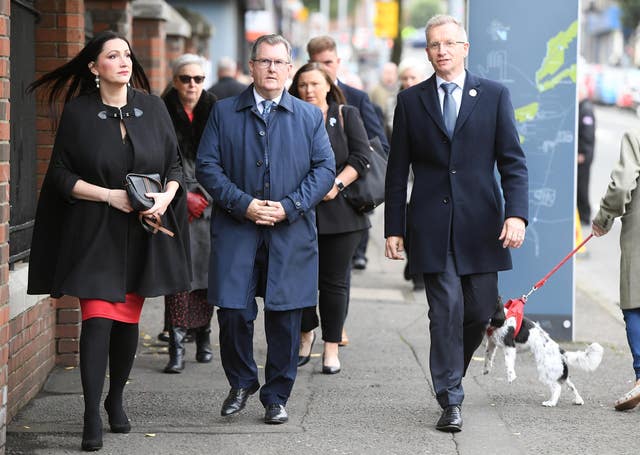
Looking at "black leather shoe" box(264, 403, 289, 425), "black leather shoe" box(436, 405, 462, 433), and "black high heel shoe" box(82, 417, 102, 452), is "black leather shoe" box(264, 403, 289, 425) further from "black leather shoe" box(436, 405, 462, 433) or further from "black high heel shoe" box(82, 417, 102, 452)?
"black high heel shoe" box(82, 417, 102, 452)

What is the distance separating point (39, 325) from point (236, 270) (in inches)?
57.9

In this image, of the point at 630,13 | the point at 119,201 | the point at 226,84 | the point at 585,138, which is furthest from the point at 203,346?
the point at 630,13

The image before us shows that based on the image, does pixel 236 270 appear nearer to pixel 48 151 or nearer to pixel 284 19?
pixel 48 151

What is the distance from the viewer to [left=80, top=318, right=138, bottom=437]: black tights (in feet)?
18.7

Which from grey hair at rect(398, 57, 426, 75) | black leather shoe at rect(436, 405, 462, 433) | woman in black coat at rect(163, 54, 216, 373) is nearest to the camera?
black leather shoe at rect(436, 405, 462, 433)

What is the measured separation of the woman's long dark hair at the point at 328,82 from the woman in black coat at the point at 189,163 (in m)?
0.53

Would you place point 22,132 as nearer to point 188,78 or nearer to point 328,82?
point 188,78

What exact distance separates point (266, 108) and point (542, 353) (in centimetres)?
202

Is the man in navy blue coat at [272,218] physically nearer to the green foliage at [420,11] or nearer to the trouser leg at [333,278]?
the trouser leg at [333,278]

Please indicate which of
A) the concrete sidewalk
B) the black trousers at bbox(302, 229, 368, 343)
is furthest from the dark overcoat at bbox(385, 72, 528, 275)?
the black trousers at bbox(302, 229, 368, 343)

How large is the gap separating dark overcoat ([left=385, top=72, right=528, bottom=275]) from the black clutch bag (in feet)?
4.50

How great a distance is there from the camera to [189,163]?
7734mm

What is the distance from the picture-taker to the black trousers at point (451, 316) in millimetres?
6160

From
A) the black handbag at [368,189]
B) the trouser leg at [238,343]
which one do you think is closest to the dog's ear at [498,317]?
the black handbag at [368,189]
